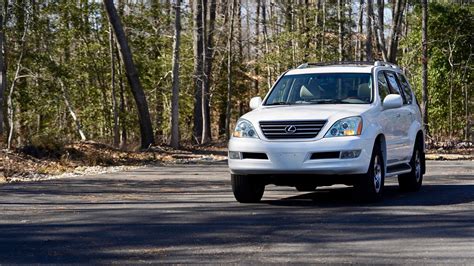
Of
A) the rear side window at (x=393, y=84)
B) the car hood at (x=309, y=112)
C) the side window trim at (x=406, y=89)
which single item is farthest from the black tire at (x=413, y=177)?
the car hood at (x=309, y=112)

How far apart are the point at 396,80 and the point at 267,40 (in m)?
31.4

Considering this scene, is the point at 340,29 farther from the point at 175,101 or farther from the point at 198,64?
the point at 175,101

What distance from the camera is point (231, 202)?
38.3 feet

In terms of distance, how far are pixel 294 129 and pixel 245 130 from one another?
712 mm

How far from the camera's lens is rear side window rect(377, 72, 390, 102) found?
12131 mm

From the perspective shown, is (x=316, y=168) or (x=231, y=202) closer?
(x=316, y=168)

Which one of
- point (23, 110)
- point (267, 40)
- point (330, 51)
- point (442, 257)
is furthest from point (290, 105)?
point (267, 40)

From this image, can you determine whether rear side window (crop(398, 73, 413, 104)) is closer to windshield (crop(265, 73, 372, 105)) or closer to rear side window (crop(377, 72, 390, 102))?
rear side window (crop(377, 72, 390, 102))

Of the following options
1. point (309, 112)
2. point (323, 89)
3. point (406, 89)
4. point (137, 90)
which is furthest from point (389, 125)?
point (137, 90)

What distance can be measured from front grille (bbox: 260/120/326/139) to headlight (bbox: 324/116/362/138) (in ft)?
0.47

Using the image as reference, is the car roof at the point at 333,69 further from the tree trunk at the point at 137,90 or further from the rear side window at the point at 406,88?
the tree trunk at the point at 137,90

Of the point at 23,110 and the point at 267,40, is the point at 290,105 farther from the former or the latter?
the point at 267,40

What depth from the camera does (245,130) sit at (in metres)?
11.1

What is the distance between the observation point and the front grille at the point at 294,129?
419 inches
